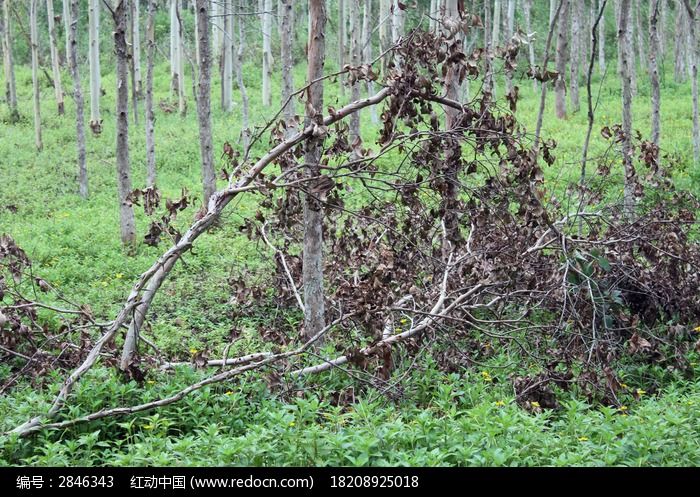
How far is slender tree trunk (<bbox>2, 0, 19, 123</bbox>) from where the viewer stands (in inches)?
838

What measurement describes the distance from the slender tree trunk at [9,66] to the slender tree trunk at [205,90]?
11.8m

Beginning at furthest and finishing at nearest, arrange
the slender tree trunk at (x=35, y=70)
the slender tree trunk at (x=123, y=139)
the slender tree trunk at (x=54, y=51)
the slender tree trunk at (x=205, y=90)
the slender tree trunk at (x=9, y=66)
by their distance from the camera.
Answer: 1. the slender tree trunk at (x=9, y=66)
2. the slender tree trunk at (x=54, y=51)
3. the slender tree trunk at (x=35, y=70)
4. the slender tree trunk at (x=123, y=139)
5. the slender tree trunk at (x=205, y=90)

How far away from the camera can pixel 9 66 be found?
22.2 m

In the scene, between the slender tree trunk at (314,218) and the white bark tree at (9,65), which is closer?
the slender tree trunk at (314,218)

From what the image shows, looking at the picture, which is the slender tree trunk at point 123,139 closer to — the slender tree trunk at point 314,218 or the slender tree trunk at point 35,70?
the slender tree trunk at point 314,218

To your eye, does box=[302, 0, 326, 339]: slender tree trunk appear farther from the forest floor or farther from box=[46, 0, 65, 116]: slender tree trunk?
box=[46, 0, 65, 116]: slender tree trunk

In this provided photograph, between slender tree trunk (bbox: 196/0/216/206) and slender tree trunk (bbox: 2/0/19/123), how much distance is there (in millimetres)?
Result: 11762

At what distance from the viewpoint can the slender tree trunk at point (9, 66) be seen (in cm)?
2128

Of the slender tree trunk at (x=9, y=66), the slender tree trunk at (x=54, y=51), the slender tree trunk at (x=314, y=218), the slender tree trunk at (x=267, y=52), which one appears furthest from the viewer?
the slender tree trunk at (x=267, y=52)

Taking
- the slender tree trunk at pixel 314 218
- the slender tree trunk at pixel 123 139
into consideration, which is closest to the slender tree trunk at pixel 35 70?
the slender tree trunk at pixel 123 139

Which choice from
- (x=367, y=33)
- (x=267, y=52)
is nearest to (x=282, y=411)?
(x=367, y=33)

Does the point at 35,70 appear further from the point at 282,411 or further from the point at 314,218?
the point at 282,411

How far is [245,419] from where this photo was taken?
5504 millimetres
